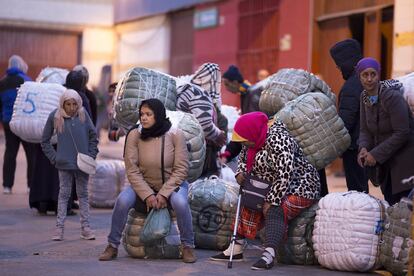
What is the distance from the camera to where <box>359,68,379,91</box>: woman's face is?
8.23 m

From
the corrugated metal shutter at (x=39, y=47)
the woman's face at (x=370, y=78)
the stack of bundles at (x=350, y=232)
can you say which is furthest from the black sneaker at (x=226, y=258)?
the corrugated metal shutter at (x=39, y=47)

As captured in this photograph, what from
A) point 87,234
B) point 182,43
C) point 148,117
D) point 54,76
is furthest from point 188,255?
point 182,43

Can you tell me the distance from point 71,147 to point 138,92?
100 cm

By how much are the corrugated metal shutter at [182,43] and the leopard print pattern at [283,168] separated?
18.6 meters

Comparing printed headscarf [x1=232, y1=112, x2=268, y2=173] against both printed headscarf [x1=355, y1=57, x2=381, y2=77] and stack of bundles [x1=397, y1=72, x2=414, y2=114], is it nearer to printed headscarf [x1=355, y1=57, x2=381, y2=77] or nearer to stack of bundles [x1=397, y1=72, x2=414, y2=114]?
printed headscarf [x1=355, y1=57, x2=381, y2=77]

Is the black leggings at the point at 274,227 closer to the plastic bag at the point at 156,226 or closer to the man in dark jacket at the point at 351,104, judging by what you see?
the plastic bag at the point at 156,226

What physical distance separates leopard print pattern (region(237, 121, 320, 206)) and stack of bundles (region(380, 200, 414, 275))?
0.79 m

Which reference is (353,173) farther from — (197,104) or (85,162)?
(85,162)

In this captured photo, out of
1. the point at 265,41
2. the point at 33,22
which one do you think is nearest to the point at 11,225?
the point at 265,41

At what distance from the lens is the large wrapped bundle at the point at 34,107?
39.1 feet

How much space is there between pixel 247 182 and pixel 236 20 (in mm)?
15589

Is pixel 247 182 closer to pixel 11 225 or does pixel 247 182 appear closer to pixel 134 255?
pixel 134 255

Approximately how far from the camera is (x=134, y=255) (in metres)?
8.59

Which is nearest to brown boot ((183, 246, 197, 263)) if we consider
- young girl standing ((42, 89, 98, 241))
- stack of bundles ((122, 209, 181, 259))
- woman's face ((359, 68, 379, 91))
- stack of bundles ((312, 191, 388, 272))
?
stack of bundles ((122, 209, 181, 259))
